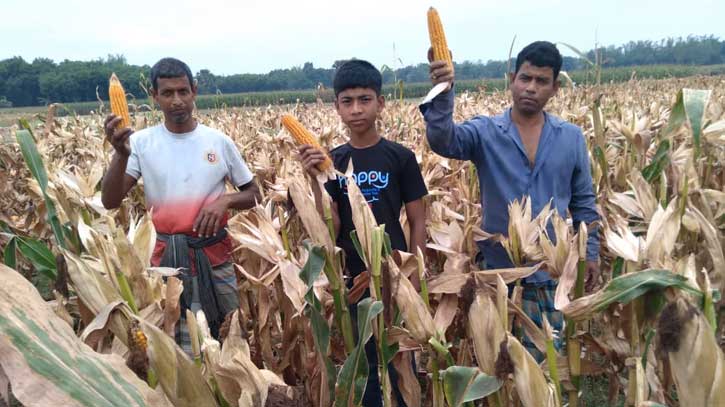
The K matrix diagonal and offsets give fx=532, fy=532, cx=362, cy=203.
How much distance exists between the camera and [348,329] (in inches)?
63.7

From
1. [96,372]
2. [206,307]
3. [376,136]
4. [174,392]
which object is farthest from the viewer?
[206,307]

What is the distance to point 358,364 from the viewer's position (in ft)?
4.76

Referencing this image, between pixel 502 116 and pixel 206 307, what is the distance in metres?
1.65

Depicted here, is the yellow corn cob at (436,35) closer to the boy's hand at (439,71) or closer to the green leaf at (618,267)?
the boy's hand at (439,71)

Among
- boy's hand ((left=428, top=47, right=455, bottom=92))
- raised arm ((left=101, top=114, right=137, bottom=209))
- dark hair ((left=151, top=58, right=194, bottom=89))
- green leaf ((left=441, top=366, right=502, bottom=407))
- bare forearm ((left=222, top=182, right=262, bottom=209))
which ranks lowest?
green leaf ((left=441, top=366, right=502, bottom=407))

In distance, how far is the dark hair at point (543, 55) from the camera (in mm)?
2262

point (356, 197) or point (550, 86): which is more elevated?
point (550, 86)

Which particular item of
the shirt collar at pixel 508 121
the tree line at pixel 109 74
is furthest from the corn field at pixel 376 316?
the tree line at pixel 109 74

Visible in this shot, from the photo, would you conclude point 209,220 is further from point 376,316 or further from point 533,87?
point 533,87

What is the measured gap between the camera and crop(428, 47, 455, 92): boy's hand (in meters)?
2.01

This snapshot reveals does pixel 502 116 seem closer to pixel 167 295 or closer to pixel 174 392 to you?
pixel 167 295

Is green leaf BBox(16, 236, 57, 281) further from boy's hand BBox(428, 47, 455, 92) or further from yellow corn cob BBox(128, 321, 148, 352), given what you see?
boy's hand BBox(428, 47, 455, 92)

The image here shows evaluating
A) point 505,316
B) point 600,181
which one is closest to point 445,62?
point 505,316

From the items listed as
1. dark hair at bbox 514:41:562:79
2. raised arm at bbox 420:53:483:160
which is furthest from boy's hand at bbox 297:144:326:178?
dark hair at bbox 514:41:562:79
